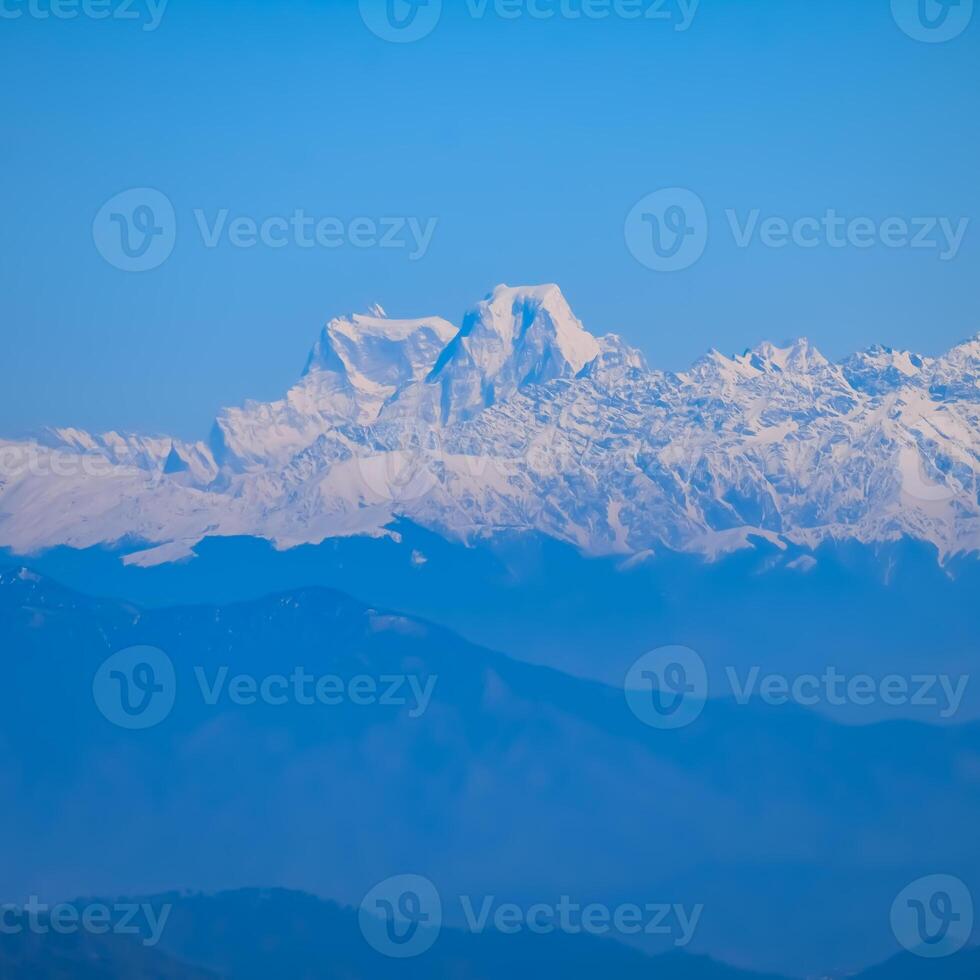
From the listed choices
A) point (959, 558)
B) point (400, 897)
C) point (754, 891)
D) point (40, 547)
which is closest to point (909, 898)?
point (754, 891)

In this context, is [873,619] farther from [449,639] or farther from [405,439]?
[405,439]

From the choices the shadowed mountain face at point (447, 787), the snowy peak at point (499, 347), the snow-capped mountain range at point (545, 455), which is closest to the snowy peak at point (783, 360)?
the snow-capped mountain range at point (545, 455)

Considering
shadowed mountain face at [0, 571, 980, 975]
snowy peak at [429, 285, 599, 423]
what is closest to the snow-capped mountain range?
snowy peak at [429, 285, 599, 423]

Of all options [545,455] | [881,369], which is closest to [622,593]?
[545,455]

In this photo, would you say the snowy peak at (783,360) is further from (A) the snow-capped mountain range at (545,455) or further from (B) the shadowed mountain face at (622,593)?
(B) the shadowed mountain face at (622,593)

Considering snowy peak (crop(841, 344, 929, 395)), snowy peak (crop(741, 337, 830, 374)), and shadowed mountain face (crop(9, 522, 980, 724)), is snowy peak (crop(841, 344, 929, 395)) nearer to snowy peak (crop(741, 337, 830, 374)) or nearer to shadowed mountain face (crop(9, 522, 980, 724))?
snowy peak (crop(741, 337, 830, 374))
